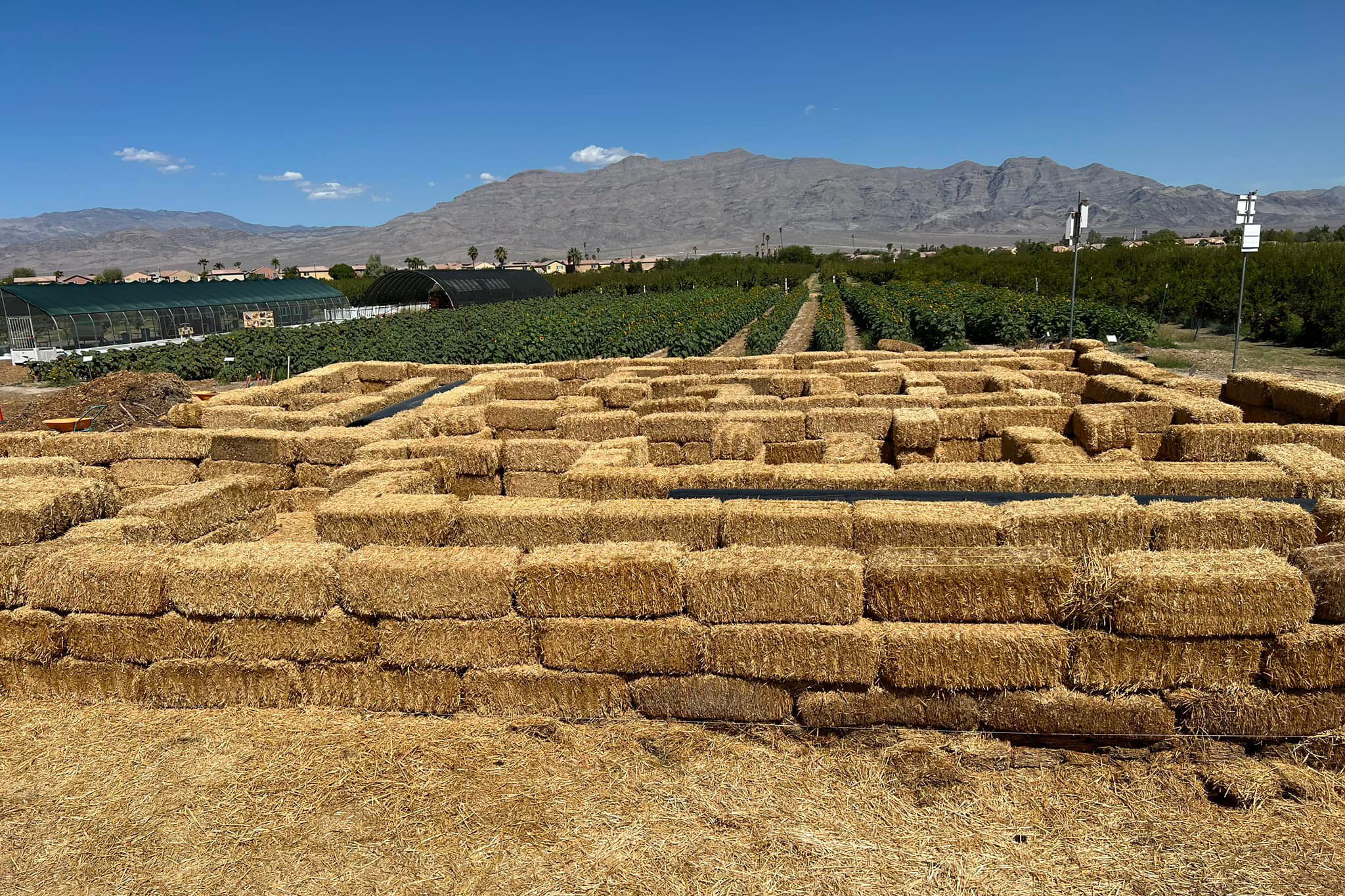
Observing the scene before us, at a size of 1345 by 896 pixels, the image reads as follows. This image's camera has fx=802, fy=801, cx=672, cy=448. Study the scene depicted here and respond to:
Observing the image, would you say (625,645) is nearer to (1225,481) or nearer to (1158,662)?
(1158,662)

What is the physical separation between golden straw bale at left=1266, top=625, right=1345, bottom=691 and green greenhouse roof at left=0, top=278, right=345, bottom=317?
1943 inches

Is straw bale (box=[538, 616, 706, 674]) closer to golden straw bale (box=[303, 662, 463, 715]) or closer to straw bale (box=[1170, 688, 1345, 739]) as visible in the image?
golden straw bale (box=[303, 662, 463, 715])

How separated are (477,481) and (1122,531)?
8902mm

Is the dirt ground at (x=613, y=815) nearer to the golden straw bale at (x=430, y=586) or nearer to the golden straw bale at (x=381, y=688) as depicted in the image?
the golden straw bale at (x=381, y=688)

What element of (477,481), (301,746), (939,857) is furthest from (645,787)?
(477,481)

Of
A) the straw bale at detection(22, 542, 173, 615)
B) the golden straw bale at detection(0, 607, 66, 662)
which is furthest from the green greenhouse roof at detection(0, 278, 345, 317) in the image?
the straw bale at detection(22, 542, 173, 615)

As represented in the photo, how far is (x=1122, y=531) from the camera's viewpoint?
7.23 meters

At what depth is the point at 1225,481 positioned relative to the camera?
8977mm

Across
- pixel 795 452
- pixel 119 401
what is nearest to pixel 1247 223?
pixel 795 452

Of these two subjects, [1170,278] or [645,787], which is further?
[1170,278]

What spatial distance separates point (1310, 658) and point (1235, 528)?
1.48m

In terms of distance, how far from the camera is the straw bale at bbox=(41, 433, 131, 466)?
12898mm

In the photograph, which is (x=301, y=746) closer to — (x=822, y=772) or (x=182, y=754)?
(x=182, y=754)

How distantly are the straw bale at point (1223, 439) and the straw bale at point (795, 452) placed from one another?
Result: 5072mm
